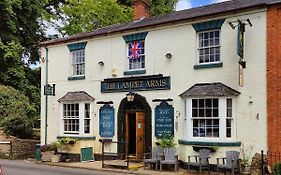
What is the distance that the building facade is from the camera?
16.5 meters

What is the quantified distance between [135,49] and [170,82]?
2680 mm

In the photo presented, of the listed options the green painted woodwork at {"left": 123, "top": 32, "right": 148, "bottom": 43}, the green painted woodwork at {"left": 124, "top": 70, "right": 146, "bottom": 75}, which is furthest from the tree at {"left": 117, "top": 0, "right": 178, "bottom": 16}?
the green painted woodwork at {"left": 124, "top": 70, "right": 146, "bottom": 75}

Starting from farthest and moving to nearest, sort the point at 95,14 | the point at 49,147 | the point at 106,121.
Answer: the point at 95,14
the point at 49,147
the point at 106,121

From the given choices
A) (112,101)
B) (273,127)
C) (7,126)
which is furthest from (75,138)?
(273,127)

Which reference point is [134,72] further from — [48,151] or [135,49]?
[48,151]

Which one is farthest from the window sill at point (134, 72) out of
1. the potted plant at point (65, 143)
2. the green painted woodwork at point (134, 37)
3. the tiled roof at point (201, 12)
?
the potted plant at point (65, 143)

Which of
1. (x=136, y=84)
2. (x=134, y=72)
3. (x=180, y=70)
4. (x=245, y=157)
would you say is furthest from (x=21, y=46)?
(x=245, y=157)

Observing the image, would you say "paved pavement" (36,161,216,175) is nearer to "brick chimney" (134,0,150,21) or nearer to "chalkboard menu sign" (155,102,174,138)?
"chalkboard menu sign" (155,102,174,138)

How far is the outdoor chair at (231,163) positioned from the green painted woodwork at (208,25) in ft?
17.0

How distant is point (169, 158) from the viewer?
17.7 m

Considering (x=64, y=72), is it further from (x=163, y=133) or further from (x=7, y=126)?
(x=163, y=133)

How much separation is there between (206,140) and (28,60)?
68.5ft

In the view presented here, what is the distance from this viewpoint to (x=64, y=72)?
23531mm

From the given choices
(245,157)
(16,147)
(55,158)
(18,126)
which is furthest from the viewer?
(18,126)
